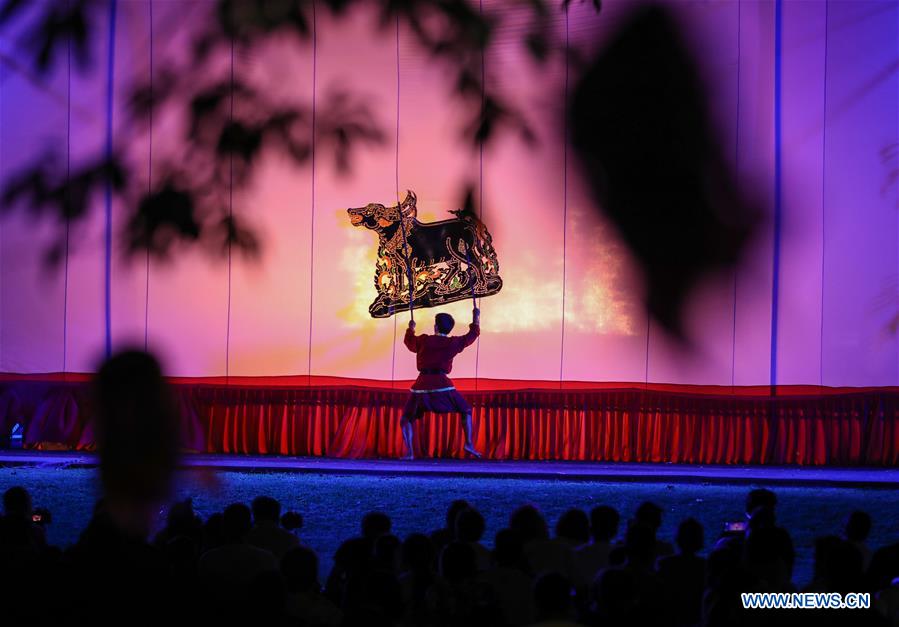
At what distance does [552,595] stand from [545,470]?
591 centimetres

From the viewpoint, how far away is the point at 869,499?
6910mm

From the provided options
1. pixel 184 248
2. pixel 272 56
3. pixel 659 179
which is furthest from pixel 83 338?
pixel 659 179

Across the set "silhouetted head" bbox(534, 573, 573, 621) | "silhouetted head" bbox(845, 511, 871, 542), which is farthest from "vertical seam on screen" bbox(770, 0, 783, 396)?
"silhouetted head" bbox(534, 573, 573, 621)

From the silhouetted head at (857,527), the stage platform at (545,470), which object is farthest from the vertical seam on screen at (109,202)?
the silhouetted head at (857,527)

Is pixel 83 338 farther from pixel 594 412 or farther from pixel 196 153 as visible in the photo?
pixel 594 412

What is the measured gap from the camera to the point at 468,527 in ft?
11.0

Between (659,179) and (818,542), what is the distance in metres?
6.34

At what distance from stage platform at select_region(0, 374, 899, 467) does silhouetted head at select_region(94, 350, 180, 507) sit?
7.94m

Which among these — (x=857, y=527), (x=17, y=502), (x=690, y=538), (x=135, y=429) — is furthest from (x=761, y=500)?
(x=135, y=429)

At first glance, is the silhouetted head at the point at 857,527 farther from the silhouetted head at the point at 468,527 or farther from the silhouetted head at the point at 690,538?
the silhouetted head at the point at 468,527

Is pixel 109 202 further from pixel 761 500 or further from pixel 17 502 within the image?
pixel 761 500

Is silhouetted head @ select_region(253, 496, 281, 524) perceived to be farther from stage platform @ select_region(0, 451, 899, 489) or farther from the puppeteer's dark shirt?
the puppeteer's dark shirt

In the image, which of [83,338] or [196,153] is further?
[83,338]

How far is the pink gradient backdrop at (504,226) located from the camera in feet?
28.6
